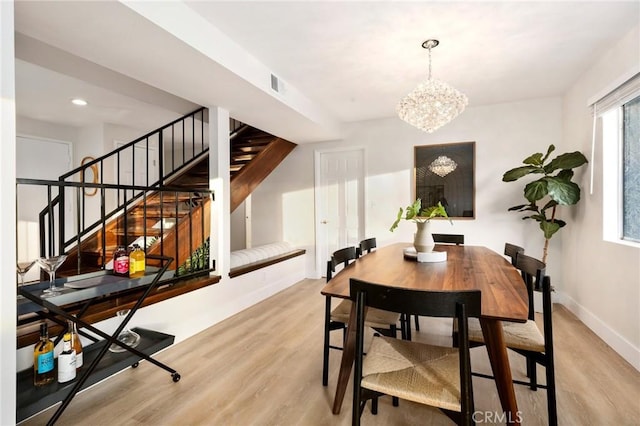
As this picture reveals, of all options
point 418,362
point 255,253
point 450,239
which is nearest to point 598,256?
point 450,239

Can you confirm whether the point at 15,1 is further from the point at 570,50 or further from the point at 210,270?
the point at 570,50

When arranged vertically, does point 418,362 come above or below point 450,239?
below

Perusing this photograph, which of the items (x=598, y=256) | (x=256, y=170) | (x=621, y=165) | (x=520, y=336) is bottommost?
(x=520, y=336)

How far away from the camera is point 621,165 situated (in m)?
2.63

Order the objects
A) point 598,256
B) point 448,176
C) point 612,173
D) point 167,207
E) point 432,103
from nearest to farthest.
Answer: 1. point 432,103
2. point 612,173
3. point 598,256
4. point 167,207
5. point 448,176

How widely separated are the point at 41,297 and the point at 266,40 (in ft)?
7.04

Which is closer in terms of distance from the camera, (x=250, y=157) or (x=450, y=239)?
(x=450, y=239)

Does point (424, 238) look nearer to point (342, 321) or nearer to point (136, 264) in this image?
point (342, 321)

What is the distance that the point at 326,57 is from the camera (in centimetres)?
265

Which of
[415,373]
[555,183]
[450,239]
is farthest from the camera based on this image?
[450,239]

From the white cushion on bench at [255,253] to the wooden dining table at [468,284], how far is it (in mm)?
1799

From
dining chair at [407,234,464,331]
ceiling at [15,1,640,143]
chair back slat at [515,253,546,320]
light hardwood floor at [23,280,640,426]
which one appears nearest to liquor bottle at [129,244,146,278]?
light hardwood floor at [23,280,640,426]

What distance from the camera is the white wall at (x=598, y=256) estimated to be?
7.53 ft

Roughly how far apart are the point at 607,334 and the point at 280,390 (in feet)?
8.95
